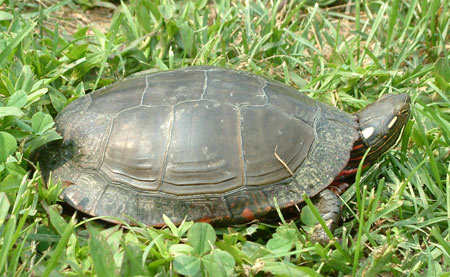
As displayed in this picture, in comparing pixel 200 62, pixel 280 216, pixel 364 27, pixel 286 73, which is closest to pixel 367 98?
pixel 286 73

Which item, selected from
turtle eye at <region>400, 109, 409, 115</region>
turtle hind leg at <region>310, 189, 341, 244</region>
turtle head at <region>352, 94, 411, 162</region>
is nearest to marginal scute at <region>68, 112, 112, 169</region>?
turtle hind leg at <region>310, 189, 341, 244</region>

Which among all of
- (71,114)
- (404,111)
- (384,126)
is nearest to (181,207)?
(71,114)

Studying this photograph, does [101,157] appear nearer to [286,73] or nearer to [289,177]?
[289,177]

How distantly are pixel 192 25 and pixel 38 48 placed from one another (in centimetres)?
119

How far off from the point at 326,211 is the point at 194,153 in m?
0.74

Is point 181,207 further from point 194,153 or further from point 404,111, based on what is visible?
point 404,111

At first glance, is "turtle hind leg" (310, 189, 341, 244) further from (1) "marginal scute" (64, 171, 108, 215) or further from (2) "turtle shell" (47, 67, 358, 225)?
(1) "marginal scute" (64, 171, 108, 215)

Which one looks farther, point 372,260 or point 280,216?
point 280,216

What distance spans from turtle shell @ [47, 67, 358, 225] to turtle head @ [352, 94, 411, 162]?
0.22 m

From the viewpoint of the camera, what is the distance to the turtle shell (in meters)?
2.72

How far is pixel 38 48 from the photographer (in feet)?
12.3

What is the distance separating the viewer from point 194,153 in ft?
8.94

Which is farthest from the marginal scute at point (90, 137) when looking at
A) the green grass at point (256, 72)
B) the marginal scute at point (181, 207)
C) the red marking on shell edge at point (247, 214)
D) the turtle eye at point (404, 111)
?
the turtle eye at point (404, 111)

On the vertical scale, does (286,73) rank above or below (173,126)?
below
